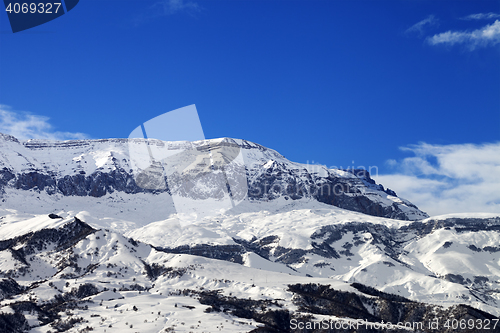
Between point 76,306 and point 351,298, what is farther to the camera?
point 351,298

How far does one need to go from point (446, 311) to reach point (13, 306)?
12535 cm

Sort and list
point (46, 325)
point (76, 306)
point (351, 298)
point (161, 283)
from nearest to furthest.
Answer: point (46, 325) < point (76, 306) < point (351, 298) < point (161, 283)

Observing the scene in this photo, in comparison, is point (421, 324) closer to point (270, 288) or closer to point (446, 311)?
point (446, 311)

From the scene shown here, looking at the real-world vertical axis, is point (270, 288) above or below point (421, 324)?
above

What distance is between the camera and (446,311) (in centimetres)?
16150

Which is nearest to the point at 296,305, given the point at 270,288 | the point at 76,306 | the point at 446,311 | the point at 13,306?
the point at 270,288

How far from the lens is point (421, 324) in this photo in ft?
519

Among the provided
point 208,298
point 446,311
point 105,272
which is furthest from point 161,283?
point 446,311

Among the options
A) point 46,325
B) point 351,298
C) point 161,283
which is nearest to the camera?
point 46,325

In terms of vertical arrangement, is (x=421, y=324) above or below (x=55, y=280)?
below

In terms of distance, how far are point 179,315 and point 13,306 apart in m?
45.7

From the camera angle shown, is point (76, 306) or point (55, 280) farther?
point (55, 280)

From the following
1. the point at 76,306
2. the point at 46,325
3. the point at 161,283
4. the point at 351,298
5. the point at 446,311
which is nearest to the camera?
the point at 46,325

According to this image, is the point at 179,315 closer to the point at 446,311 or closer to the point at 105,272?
the point at 105,272
